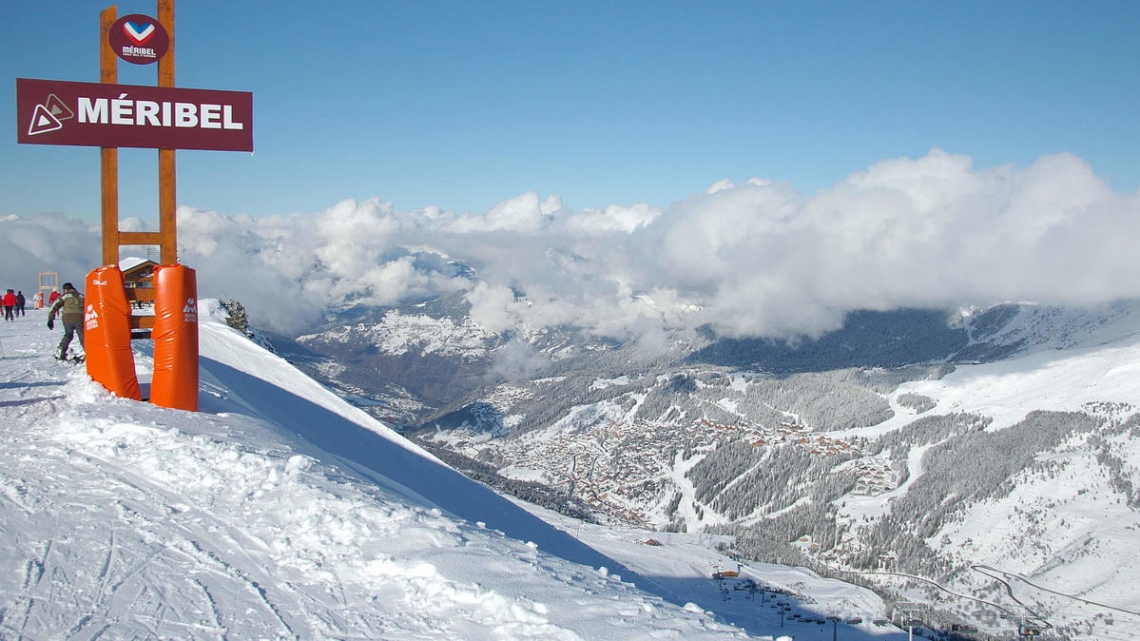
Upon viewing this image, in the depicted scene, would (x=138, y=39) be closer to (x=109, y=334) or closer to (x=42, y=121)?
(x=42, y=121)

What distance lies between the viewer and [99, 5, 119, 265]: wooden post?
50.7 ft

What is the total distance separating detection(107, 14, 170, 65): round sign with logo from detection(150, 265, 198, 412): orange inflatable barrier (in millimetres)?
5042

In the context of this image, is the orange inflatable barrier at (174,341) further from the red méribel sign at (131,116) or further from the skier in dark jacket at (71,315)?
the skier in dark jacket at (71,315)

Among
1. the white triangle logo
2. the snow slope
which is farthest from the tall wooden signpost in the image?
the snow slope

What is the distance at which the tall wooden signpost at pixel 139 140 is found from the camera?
14727 millimetres

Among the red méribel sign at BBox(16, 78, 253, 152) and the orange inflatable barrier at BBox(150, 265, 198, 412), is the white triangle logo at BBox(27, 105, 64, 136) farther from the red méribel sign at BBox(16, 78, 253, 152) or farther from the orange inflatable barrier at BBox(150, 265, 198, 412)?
the orange inflatable barrier at BBox(150, 265, 198, 412)

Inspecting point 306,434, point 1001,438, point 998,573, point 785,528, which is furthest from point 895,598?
point 306,434

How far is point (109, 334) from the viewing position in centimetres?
1470

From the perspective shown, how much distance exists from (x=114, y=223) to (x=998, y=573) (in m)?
145

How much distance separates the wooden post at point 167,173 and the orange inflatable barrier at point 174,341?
1.14 meters

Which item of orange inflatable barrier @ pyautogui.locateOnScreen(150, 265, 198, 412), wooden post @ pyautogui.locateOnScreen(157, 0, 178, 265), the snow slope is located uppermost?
wooden post @ pyautogui.locateOnScreen(157, 0, 178, 265)

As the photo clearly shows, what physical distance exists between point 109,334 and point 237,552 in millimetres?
8689

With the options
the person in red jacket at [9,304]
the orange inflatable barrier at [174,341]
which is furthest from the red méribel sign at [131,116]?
the person in red jacket at [9,304]

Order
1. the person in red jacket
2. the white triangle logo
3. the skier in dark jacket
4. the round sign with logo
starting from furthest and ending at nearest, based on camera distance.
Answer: the person in red jacket, the skier in dark jacket, the round sign with logo, the white triangle logo
